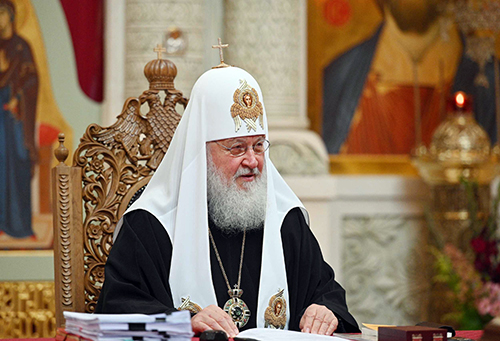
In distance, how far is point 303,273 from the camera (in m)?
3.34

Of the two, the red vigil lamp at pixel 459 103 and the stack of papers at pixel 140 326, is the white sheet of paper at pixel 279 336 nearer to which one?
the stack of papers at pixel 140 326

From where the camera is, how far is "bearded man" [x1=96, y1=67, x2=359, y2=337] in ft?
10.1

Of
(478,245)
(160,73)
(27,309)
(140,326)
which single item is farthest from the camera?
(478,245)

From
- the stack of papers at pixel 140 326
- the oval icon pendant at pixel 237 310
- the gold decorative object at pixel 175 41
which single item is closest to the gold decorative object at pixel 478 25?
the gold decorative object at pixel 175 41

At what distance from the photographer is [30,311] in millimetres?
5746

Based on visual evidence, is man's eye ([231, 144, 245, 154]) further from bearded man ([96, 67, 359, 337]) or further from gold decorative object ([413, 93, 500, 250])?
gold decorative object ([413, 93, 500, 250])

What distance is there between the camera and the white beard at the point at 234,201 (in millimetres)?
3279

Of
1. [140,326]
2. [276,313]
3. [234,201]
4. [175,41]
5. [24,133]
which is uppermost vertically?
[175,41]

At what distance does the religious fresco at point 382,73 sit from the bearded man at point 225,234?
3615mm

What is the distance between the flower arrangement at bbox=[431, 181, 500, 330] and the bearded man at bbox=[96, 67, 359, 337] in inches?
112

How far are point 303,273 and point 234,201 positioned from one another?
0.43 m

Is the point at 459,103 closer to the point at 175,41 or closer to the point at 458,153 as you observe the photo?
the point at 458,153

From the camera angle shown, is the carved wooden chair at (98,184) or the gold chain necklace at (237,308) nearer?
the gold chain necklace at (237,308)

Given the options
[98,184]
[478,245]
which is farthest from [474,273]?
[98,184]
